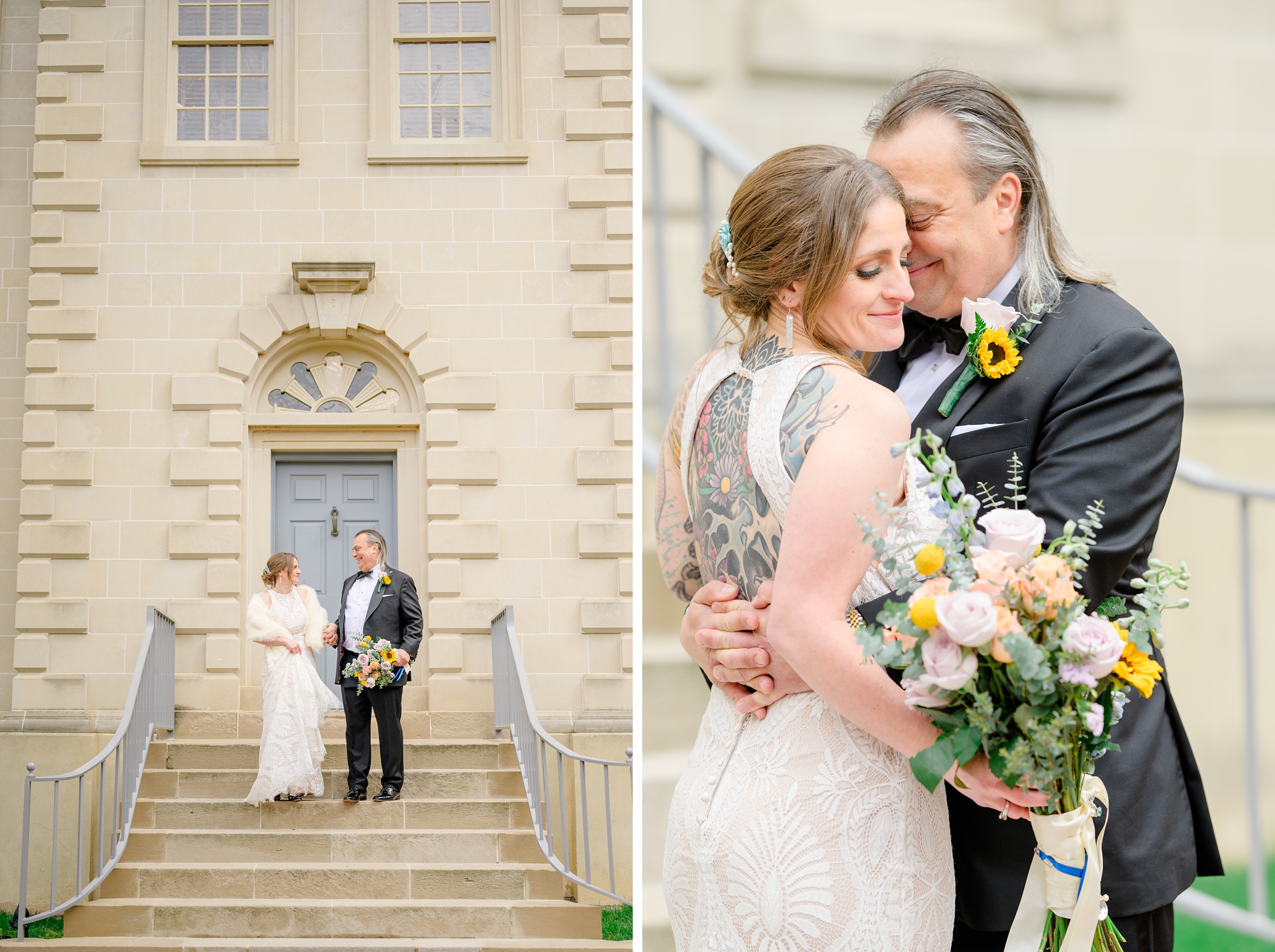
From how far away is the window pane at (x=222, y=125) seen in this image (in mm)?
5621

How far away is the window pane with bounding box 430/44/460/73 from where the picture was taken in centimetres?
562

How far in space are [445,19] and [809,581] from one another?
5277 millimetres

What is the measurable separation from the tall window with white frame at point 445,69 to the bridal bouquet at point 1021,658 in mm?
5067

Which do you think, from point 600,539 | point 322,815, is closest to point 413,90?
point 600,539

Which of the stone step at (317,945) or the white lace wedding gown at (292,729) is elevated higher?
the white lace wedding gown at (292,729)

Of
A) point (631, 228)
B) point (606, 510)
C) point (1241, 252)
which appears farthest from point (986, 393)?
point (631, 228)

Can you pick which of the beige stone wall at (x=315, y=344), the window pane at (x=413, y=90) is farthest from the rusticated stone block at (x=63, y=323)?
the window pane at (x=413, y=90)

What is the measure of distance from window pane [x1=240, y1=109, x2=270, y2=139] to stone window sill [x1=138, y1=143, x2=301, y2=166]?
0.12 m

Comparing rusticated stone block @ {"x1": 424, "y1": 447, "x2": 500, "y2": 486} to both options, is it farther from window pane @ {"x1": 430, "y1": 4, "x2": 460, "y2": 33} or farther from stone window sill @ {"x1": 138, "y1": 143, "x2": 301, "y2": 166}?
window pane @ {"x1": 430, "y1": 4, "x2": 460, "y2": 33}

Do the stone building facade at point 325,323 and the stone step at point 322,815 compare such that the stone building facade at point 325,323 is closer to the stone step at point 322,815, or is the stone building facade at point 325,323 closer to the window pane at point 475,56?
the window pane at point 475,56

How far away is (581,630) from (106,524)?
2.54m

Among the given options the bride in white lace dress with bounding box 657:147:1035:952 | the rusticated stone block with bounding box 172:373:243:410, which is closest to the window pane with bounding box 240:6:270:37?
the rusticated stone block with bounding box 172:373:243:410

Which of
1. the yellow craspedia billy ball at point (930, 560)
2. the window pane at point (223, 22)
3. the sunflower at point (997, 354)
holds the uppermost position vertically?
the window pane at point (223, 22)

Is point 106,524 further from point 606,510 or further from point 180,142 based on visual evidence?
point 606,510
